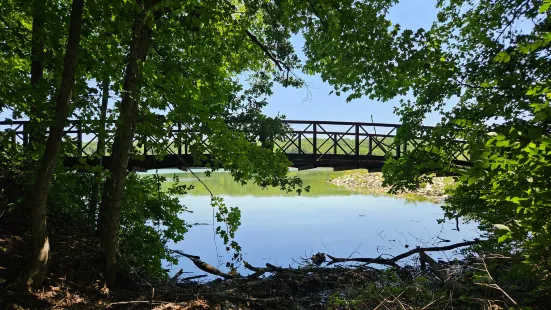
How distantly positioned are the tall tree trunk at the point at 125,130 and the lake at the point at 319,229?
412 centimetres

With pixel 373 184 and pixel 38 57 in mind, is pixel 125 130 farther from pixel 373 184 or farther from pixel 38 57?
pixel 373 184

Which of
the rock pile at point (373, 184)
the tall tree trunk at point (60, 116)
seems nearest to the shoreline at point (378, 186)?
the rock pile at point (373, 184)

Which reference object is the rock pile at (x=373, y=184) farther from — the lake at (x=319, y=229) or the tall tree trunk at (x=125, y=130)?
the tall tree trunk at (x=125, y=130)

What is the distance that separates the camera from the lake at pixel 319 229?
30.1 feet

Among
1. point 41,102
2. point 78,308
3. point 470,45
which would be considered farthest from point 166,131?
point 470,45

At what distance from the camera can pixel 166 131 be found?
322cm

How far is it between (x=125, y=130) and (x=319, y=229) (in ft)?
33.5

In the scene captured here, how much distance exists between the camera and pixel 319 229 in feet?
41.4

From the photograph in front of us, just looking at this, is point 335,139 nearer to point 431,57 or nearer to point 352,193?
point 431,57

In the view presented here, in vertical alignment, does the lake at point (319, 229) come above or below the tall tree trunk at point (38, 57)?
below

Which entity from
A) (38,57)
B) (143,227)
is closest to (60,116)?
(38,57)

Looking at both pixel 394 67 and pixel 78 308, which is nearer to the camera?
pixel 78 308

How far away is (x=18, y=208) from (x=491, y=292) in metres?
5.53

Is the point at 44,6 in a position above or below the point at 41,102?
above
